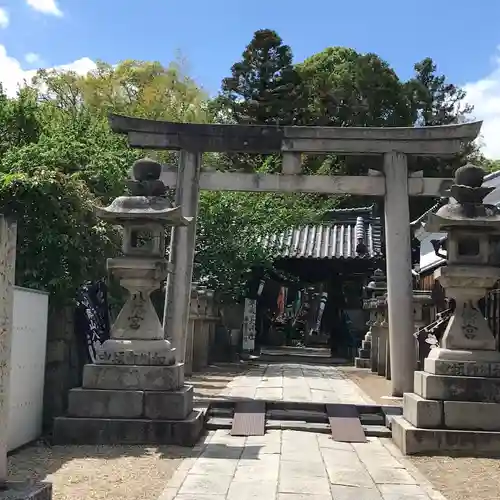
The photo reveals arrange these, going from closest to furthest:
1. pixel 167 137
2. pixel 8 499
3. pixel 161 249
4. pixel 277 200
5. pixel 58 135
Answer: pixel 8 499
pixel 161 249
pixel 167 137
pixel 58 135
pixel 277 200

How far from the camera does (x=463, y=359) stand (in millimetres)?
8133

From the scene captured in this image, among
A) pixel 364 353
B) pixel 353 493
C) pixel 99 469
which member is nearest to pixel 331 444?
pixel 353 493

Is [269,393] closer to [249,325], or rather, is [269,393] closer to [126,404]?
[126,404]

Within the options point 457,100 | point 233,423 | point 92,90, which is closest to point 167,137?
point 233,423

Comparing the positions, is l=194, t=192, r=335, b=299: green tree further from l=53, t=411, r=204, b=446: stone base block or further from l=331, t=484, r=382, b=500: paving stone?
l=331, t=484, r=382, b=500: paving stone

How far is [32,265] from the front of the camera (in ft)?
29.3

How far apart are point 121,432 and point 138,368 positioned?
2.62ft

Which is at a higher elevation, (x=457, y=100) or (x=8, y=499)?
(x=457, y=100)

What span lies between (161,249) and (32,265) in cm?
178

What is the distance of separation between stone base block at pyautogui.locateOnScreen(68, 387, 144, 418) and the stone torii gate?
3.27 metres

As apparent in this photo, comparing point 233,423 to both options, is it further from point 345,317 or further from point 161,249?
point 345,317

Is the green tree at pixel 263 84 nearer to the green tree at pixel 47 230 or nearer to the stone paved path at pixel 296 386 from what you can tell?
the stone paved path at pixel 296 386

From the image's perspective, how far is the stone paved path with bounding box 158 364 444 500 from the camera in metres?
5.82

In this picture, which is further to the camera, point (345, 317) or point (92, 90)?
point (92, 90)
